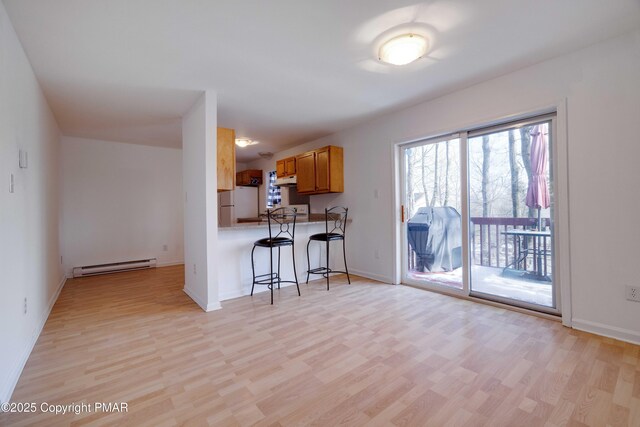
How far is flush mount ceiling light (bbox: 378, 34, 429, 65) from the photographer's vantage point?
2086 mm

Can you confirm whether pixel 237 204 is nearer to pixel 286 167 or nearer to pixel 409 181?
pixel 286 167

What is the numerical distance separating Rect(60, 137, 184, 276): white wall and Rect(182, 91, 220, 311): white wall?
2.53 metres

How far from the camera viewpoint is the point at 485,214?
311 centimetres

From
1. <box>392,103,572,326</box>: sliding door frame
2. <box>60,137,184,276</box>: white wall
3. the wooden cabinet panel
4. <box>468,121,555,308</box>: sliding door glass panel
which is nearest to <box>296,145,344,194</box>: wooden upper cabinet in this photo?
<box>392,103,572,326</box>: sliding door frame

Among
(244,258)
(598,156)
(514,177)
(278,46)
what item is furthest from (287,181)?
(598,156)

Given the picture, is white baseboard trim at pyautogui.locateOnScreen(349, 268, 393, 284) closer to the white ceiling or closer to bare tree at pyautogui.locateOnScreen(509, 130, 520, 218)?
bare tree at pyautogui.locateOnScreen(509, 130, 520, 218)

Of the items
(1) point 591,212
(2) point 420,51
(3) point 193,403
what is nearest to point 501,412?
(3) point 193,403

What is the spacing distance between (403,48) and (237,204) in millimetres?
5221

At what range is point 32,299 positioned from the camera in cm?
237

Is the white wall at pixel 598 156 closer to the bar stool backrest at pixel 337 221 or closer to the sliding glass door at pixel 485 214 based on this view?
the sliding glass door at pixel 485 214

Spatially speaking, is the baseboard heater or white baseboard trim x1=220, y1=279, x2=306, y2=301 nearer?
white baseboard trim x1=220, y1=279, x2=306, y2=301

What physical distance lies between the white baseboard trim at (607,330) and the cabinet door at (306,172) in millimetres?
3532

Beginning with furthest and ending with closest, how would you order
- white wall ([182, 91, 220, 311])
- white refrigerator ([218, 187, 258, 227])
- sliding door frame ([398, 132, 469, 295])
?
1. white refrigerator ([218, 187, 258, 227])
2. sliding door frame ([398, 132, 469, 295])
3. white wall ([182, 91, 220, 311])

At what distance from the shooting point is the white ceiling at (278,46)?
180cm
